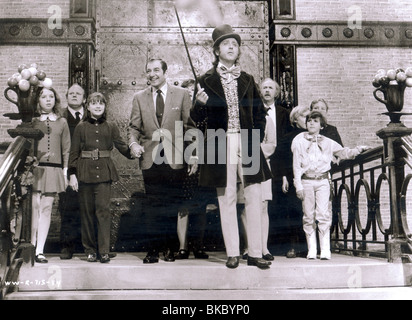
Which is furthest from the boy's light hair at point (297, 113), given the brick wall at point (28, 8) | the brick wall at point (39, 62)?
the brick wall at point (28, 8)

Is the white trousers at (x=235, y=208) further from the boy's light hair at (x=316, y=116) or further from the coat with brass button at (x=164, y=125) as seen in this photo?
the boy's light hair at (x=316, y=116)

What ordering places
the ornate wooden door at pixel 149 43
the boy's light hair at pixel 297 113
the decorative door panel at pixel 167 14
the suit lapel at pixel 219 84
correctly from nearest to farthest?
the suit lapel at pixel 219 84
the boy's light hair at pixel 297 113
the ornate wooden door at pixel 149 43
the decorative door panel at pixel 167 14

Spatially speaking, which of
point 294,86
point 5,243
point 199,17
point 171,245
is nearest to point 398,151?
point 171,245

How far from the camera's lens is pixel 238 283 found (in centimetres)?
389

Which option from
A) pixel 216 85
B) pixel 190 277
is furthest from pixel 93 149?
pixel 190 277

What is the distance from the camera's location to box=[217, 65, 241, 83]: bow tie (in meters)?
4.21

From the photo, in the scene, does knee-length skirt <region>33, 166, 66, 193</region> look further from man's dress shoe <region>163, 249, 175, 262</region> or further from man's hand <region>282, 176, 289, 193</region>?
man's hand <region>282, 176, 289, 193</region>

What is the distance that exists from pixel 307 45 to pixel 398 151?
9.66 ft

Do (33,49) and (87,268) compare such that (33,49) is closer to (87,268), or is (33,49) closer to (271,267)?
(87,268)

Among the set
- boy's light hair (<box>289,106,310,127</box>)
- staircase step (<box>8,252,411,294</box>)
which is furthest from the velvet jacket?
boy's light hair (<box>289,106,310,127</box>)

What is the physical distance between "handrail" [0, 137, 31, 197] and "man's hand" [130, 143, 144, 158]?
A: 2.72 feet

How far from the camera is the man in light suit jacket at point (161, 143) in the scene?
4.64 m

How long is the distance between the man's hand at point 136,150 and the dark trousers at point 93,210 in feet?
1.36
